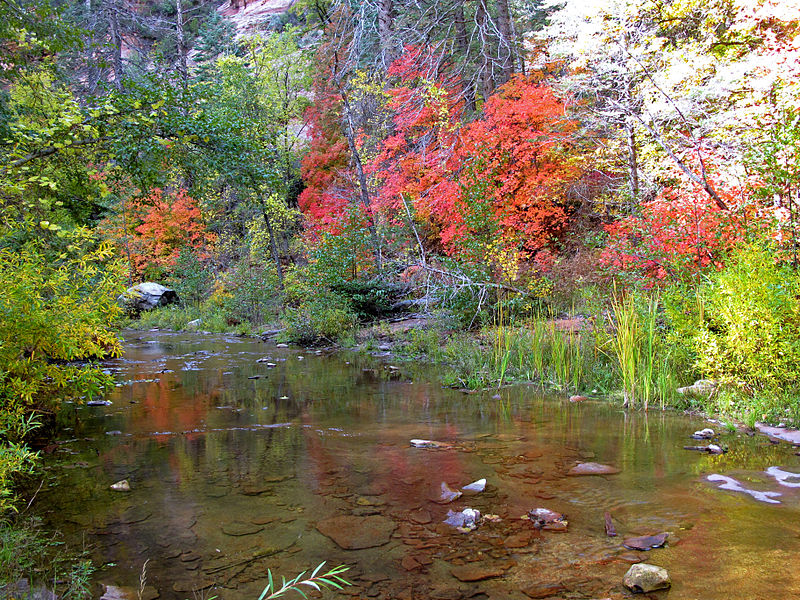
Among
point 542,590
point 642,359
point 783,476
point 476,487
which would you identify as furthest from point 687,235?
point 542,590

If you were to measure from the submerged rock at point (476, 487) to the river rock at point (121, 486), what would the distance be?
2.28 m

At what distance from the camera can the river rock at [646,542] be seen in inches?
103

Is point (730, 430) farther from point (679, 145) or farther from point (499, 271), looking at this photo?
point (679, 145)

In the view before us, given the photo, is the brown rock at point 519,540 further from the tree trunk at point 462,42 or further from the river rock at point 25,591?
the tree trunk at point 462,42

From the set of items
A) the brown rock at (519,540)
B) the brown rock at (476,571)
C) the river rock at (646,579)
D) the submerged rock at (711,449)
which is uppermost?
the river rock at (646,579)

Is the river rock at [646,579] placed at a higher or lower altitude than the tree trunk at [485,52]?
lower

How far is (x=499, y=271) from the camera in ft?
33.7

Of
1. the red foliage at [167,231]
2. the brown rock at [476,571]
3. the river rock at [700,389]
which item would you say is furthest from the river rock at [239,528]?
the red foliage at [167,231]

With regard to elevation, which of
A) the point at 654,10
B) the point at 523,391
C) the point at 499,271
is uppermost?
the point at 654,10

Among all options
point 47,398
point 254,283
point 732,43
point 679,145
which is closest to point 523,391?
point 47,398

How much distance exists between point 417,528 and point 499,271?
7.79 m

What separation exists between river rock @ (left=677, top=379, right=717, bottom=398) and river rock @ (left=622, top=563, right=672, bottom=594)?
3882mm

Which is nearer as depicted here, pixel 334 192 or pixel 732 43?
pixel 732 43

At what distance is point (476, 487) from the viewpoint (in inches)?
137
